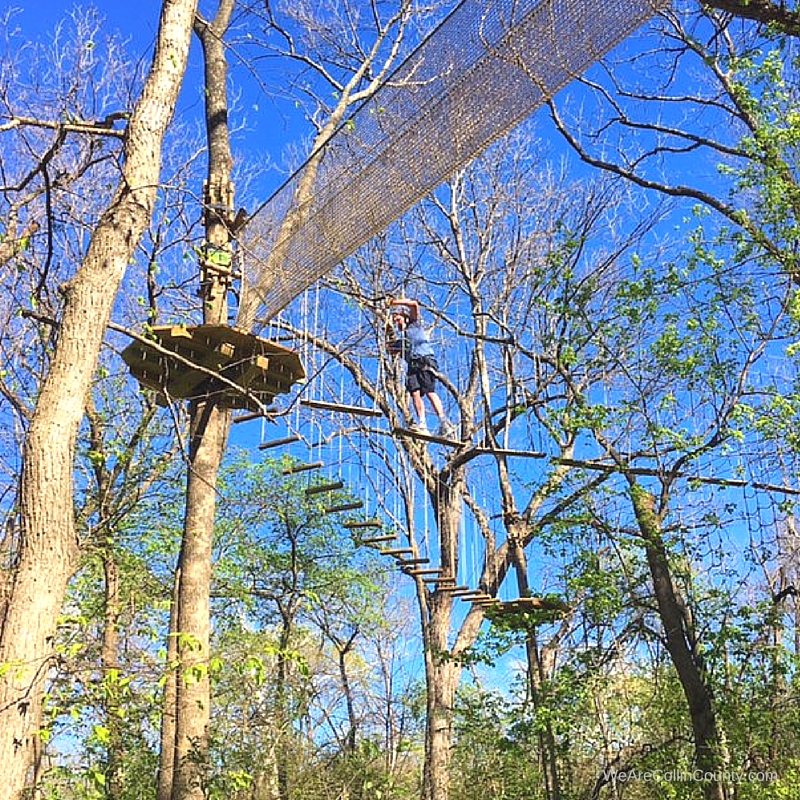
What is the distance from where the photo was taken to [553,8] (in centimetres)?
521

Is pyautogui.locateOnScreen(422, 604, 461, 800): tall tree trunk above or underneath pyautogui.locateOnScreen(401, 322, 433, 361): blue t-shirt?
underneath

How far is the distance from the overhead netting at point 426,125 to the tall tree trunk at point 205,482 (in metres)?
0.47

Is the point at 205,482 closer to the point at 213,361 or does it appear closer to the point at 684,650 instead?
the point at 213,361

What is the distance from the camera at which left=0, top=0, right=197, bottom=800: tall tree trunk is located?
12.3 feet

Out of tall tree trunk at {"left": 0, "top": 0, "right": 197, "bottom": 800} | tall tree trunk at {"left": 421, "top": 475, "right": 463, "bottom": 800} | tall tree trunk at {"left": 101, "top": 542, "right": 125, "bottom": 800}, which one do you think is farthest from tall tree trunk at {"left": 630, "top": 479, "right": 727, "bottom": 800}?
tall tree trunk at {"left": 0, "top": 0, "right": 197, "bottom": 800}

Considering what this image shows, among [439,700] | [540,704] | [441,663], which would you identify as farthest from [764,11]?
[439,700]

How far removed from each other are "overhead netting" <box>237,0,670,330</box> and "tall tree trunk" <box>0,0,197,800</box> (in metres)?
1.59

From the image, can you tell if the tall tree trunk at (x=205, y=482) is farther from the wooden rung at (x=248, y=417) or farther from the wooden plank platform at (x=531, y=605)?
the wooden plank platform at (x=531, y=605)

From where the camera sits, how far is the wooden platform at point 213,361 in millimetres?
5914

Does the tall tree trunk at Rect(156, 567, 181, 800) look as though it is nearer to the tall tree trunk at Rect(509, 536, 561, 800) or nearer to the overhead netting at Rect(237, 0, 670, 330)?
the overhead netting at Rect(237, 0, 670, 330)

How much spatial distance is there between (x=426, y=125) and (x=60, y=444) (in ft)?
9.90

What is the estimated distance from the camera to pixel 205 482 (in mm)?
6207

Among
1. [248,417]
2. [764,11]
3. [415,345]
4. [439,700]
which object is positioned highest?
[764,11]

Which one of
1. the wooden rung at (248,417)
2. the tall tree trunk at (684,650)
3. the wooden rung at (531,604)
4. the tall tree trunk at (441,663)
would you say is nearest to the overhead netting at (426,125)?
the wooden rung at (248,417)
